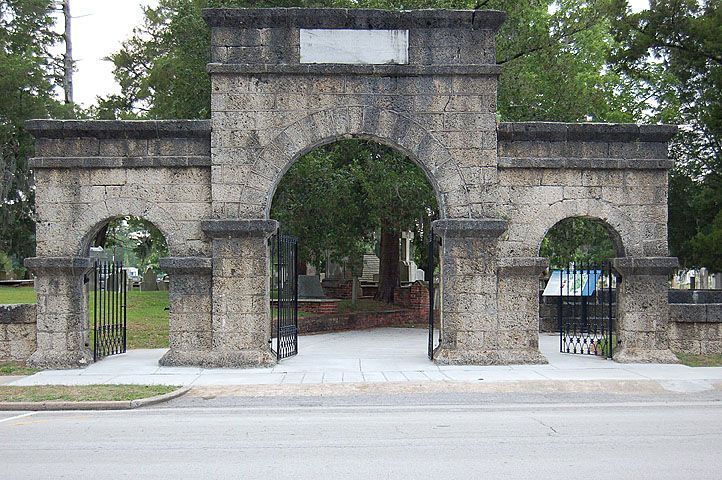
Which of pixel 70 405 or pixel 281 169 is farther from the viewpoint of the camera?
pixel 281 169

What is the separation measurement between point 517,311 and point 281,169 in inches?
196

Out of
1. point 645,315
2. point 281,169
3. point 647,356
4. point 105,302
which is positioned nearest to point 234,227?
point 281,169

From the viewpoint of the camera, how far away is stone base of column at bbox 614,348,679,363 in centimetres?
1309

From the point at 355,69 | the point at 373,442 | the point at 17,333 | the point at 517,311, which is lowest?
the point at 373,442

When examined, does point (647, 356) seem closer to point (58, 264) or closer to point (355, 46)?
point (355, 46)

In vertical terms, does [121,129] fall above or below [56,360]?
above

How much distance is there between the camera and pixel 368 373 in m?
12.3

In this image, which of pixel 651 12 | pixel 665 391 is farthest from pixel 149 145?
pixel 651 12

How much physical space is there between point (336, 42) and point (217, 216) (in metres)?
3.79

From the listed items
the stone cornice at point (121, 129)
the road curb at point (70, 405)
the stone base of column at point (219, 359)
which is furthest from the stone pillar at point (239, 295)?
the road curb at point (70, 405)

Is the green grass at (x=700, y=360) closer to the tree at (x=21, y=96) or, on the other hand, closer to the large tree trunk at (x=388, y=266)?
the large tree trunk at (x=388, y=266)

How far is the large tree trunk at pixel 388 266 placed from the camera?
995 inches

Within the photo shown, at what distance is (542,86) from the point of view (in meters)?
20.7

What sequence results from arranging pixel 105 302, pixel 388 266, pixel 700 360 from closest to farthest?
pixel 700 360 < pixel 105 302 < pixel 388 266
